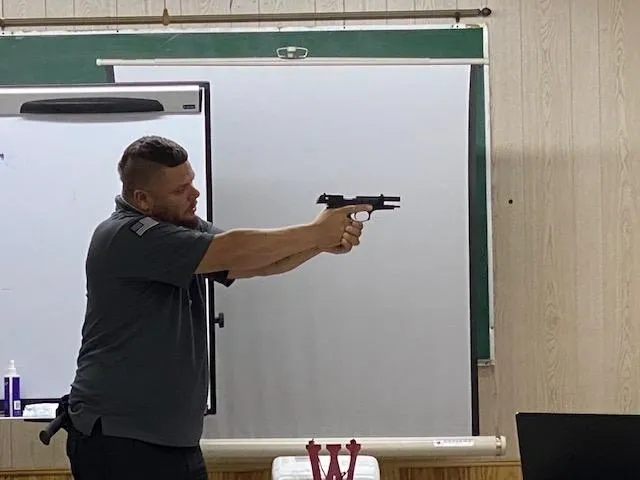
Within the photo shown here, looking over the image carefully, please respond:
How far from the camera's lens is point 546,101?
2949mm

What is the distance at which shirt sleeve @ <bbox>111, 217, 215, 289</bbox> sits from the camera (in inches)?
82.7

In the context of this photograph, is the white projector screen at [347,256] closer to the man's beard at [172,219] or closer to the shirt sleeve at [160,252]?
the man's beard at [172,219]

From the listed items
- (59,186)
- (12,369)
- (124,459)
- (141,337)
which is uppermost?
(59,186)

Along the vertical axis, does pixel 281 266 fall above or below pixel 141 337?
above

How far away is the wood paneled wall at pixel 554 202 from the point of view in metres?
2.94

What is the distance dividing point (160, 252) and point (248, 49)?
1001mm

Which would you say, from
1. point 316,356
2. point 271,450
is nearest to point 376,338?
point 316,356

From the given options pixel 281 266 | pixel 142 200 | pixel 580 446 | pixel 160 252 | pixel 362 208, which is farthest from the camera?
pixel 281 266

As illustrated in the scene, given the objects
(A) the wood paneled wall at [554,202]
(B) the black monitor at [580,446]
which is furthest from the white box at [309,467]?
(B) the black monitor at [580,446]

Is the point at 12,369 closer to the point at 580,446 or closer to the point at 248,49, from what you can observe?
the point at 248,49

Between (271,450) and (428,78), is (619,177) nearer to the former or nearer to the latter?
(428,78)

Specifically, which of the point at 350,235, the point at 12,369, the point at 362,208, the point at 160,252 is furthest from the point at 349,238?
the point at 12,369

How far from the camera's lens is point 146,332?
214 cm

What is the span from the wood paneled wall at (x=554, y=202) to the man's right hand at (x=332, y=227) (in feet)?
2.65
